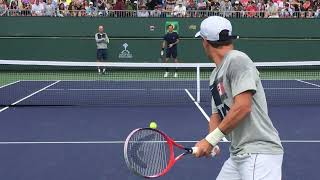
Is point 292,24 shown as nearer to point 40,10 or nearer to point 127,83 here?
point 127,83

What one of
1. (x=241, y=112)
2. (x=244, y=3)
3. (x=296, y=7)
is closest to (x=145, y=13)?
(x=244, y=3)

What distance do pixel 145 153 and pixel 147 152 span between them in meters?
0.04

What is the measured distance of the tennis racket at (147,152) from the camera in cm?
348

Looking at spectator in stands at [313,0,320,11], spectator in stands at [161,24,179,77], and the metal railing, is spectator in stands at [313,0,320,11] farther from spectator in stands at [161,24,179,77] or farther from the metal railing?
spectator in stands at [161,24,179,77]

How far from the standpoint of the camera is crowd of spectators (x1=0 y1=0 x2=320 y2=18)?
23.3 m

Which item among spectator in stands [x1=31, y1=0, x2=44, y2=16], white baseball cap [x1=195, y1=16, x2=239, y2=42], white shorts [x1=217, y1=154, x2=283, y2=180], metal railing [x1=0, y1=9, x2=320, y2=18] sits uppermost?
spectator in stands [x1=31, y1=0, x2=44, y2=16]

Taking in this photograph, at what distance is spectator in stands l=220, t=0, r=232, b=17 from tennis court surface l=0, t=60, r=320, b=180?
15.1ft

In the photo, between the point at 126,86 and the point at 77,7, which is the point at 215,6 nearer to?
the point at 77,7

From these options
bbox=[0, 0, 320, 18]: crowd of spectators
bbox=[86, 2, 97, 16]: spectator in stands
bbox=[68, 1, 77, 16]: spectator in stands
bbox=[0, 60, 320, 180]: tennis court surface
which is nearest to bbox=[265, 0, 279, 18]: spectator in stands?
bbox=[0, 0, 320, 18]: crowd of spectators

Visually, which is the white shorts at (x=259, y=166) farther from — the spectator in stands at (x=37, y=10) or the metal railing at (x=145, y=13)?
the spectator in stands at (x=37, y=10)

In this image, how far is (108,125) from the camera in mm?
9672

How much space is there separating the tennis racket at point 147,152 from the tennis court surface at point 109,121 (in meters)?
2.26

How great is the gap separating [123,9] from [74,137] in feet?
52.5

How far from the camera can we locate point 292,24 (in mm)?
23016
